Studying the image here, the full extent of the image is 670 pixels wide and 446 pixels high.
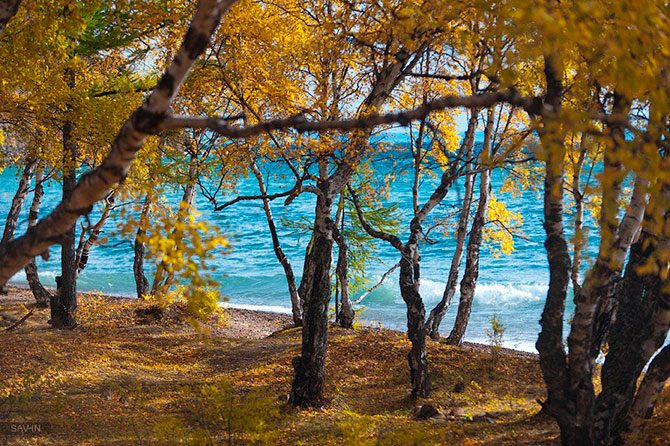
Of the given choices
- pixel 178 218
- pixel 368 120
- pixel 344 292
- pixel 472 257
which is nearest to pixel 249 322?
pixel 344 292

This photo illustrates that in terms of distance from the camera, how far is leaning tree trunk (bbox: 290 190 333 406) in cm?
803

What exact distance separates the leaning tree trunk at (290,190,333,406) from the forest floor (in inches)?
10.1

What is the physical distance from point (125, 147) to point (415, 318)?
19.7 feet

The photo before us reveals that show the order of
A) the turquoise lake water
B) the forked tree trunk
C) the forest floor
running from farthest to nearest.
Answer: the turquoise lake water < the forked tree trunk < the forest floor

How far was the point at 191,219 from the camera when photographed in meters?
3.59

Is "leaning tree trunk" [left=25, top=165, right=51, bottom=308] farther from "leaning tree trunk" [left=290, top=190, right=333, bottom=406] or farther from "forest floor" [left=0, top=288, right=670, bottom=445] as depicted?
"leaning tree trunk" [left=290, top=190, right=333, bottom=406]

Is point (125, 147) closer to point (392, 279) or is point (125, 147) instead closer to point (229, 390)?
point (229, 390)

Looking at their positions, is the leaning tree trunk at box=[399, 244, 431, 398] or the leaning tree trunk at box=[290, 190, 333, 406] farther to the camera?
the leaning tree trunk at box=[399, 244, 431, 398]

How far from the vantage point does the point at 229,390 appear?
25.6 feet

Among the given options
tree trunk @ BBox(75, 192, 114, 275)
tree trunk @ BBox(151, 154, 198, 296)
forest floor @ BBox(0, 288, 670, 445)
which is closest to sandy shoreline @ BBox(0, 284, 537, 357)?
forest floor @ BBox(0, 288, 670, 445)

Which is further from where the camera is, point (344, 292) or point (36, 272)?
point (36, 272)

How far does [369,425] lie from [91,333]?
23.7ft

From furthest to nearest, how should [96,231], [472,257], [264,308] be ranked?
[264,308] < [96,231] < [472,257]

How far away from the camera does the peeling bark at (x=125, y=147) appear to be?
3064 millimetres
